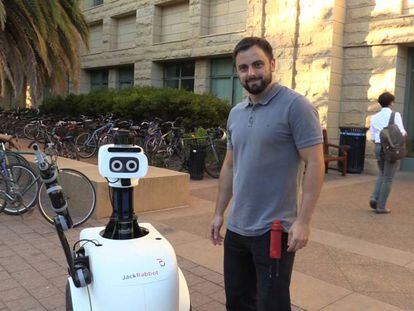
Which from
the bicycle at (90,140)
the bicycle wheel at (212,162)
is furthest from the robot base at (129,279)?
the bicycle at (90,140)

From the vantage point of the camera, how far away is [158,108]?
Answer: 13.8m

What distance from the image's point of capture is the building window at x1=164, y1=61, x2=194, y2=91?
58.3 feet

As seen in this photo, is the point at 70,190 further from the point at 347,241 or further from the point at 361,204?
the point at 361,204

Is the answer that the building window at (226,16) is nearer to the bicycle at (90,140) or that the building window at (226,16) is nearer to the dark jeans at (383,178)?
the bicycle at (90,140)

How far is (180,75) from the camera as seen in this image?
18250 millimetres

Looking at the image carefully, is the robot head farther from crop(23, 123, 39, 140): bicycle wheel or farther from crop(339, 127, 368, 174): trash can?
crop(23, 123, 39, 140): bicycle wheel

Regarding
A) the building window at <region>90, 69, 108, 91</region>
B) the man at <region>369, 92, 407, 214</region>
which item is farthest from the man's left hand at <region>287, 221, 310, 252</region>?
the building window at <region>90, 69, 108, 91</region>

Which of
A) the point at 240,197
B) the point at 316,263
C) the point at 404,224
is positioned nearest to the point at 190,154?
the point at 404,224

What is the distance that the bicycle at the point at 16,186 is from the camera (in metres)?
6.50

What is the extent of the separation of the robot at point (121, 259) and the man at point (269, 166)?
46 centimetres

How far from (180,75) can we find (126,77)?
152 inches

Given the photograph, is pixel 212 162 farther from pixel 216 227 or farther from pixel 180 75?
pixel 180 75

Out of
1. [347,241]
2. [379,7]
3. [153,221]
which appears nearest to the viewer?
[347,241]

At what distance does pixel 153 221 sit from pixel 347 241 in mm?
2484
